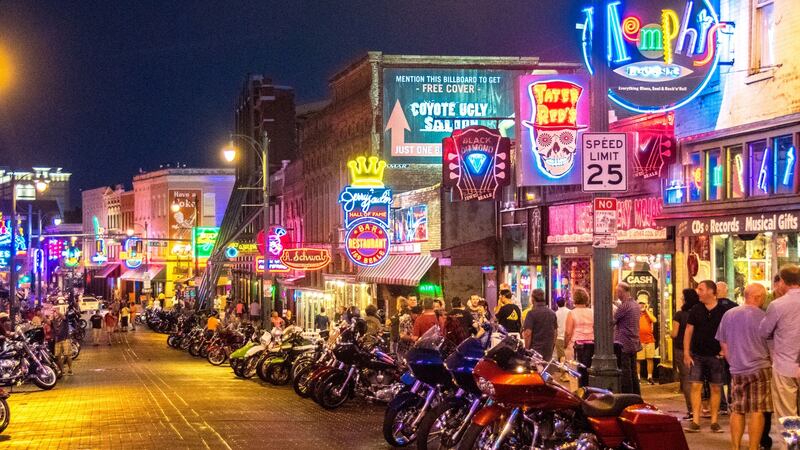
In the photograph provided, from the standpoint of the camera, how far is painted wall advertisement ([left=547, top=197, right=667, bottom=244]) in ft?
71.8

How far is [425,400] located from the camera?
14695 mm

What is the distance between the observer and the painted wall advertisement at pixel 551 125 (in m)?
23.8

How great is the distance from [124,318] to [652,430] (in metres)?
54.7

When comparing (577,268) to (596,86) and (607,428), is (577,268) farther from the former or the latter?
(607,428)

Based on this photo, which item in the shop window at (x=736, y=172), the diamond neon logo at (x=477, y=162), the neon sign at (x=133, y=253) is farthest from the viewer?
the neon sign at (x=133, y=253)

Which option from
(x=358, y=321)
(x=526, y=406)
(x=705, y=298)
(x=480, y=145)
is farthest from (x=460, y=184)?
(x=526, y=406)

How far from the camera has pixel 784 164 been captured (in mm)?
17906

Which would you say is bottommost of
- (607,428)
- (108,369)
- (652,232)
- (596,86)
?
(108,369)

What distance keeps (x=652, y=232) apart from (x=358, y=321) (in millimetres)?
5973

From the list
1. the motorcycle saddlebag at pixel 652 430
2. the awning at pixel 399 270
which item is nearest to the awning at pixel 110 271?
the awning at pixel 399 270

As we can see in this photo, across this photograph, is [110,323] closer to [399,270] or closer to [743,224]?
[399,270]

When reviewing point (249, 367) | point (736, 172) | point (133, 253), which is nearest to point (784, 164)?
point (736, 172)

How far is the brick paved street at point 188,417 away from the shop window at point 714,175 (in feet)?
11.4

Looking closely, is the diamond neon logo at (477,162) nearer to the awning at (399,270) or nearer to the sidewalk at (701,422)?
the awning at (399,270)
